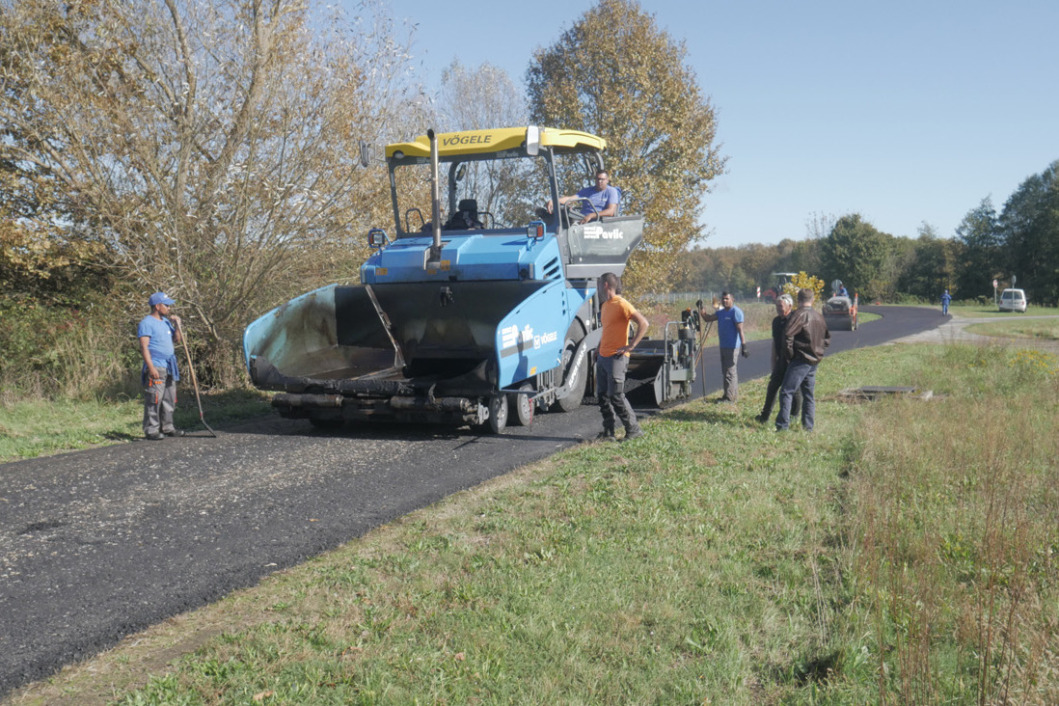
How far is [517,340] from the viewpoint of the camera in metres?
8.09

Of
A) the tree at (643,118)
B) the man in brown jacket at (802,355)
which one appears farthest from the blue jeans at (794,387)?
the tree at (643,118)

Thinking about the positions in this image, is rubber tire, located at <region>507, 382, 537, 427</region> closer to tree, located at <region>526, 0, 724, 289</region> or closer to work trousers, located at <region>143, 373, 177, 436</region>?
work trousers, located at <region>143, 373, 177, 436</region>

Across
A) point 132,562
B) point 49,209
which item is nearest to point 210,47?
point 49,209

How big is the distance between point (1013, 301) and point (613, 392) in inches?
2206

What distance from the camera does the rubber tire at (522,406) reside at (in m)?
8.66

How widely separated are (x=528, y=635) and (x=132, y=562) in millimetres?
2480

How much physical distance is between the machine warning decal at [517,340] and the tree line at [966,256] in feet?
194

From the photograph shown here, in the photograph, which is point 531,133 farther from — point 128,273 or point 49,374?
point 49,374

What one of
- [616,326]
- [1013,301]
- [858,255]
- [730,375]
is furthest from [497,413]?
[858,255]

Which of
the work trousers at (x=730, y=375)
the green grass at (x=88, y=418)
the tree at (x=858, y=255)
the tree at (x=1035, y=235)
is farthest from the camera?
the tree at (x=858, y=255)

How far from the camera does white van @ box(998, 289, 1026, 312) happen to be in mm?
54675

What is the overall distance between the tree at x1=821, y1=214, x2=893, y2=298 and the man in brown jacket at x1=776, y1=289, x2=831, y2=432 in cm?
6904

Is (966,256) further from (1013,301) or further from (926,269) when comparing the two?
(1013,301)

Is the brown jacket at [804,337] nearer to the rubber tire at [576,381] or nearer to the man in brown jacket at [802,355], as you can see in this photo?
the man in brown jacket at [802,355]
